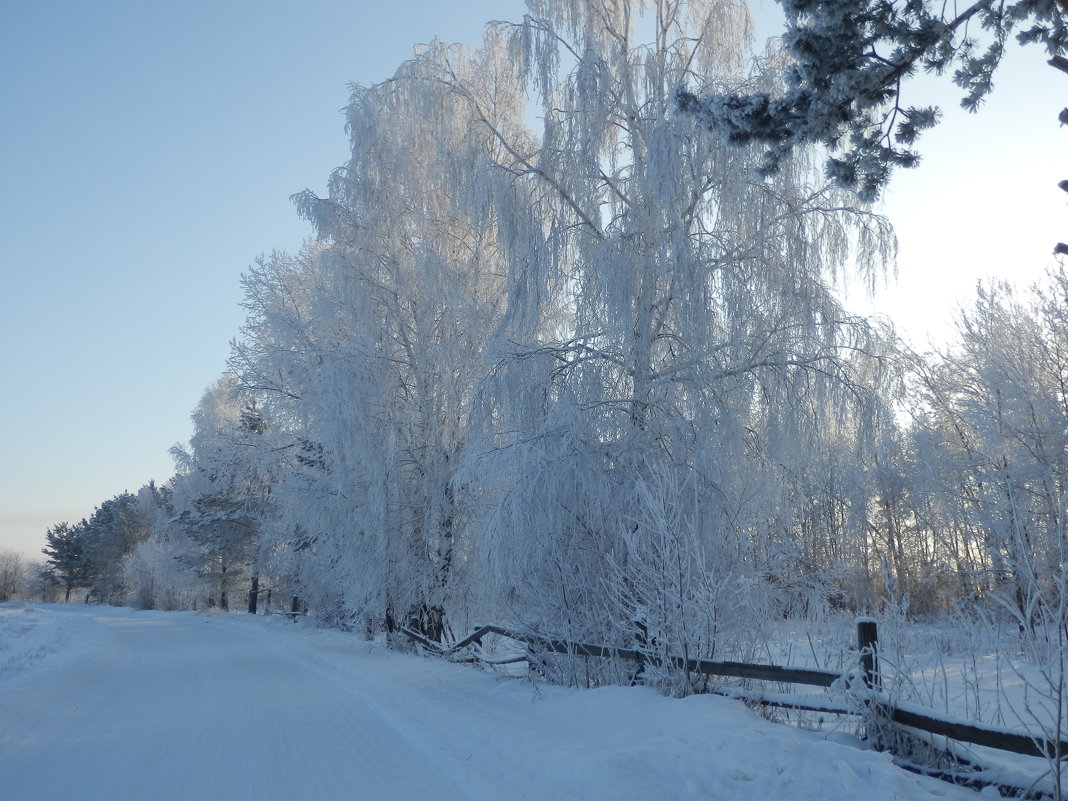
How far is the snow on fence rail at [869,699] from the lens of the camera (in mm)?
4348

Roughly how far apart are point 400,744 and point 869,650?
14.4ft

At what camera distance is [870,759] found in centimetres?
483

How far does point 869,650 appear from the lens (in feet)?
18.7

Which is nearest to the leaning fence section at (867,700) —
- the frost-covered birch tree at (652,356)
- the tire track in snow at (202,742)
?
the frost-covered birch tree at (652,356)

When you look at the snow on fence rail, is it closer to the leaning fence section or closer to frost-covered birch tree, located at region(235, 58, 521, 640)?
the leaning fence section

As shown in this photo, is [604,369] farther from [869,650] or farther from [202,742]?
[202,742]

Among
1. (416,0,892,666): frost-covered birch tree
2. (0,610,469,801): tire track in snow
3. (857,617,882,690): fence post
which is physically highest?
(416,0,892,666): frost-covered birch tree

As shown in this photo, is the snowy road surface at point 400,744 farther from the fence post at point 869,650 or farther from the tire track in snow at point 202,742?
the fence post at point 869,650

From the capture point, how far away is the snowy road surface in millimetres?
4965

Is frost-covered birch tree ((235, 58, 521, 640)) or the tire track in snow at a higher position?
frost-covered birch tree ((235, 58, 521, 640))

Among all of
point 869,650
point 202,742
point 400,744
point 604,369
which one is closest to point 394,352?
point 604,369

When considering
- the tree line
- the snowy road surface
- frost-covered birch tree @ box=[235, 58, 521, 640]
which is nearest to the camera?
the snowy road surface

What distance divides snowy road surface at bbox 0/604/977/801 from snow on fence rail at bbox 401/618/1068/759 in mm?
342

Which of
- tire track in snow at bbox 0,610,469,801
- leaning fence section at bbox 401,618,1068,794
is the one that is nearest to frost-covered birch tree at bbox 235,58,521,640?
Result: tire track in snow at bbox 0,610,469,801
